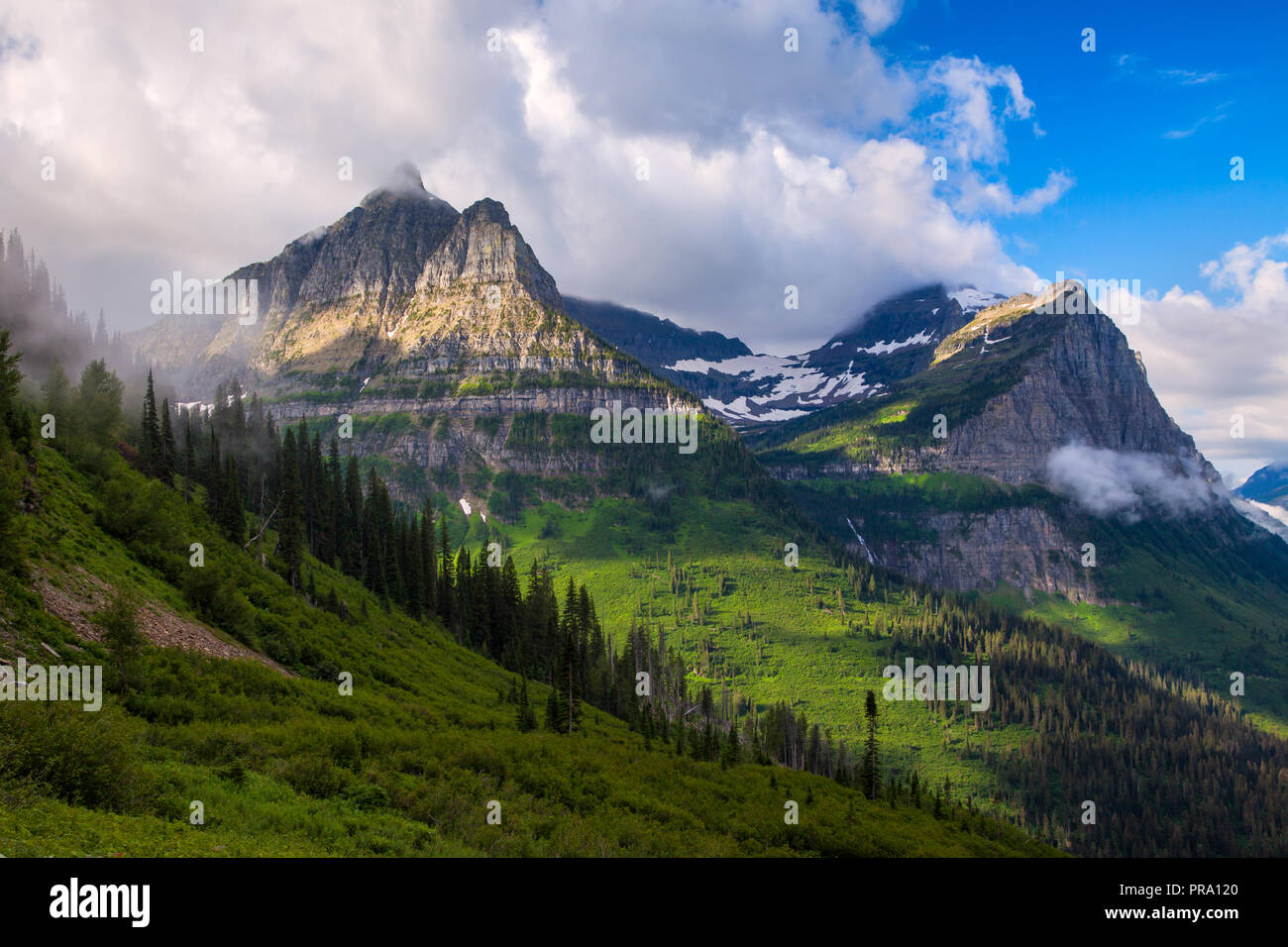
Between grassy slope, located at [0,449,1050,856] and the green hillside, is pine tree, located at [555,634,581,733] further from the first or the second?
grassy slope, located at [0,449,1050,856]

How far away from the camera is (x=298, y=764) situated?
27062 millimetres

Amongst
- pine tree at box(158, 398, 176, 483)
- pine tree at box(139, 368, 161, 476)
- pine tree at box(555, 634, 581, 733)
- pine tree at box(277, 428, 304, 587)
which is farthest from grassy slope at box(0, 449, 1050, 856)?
pine tree at box(158, 398, 176, 483)

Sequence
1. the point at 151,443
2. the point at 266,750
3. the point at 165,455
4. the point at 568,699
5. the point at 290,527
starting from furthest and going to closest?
the point at 165,455 < the point at 151,443 < the point at 290,527 < the point at 568,699 < the point at 266,750

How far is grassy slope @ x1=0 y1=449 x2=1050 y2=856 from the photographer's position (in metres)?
19.2

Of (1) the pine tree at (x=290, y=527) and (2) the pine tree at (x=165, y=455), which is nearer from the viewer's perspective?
(1) the pine tree at (x=290, y=527)

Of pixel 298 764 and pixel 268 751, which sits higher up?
pixel 268 751

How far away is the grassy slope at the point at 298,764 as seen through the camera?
19156 mm

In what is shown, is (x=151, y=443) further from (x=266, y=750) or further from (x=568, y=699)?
(x=266, y=750)

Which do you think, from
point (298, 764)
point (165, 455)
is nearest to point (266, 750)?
point (298, 764)

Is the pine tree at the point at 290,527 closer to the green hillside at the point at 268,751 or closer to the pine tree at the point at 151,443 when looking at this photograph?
the green hillside at the point at 268,751

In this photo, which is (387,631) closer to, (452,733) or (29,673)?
(452,733)

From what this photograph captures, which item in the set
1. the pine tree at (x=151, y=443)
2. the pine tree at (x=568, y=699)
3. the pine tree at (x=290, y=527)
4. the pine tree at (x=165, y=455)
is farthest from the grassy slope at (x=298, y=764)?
the pine tree at (x=165, y=455)

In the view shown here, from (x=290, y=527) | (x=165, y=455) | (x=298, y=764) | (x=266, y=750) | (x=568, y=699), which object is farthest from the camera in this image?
(x=165, y=455)

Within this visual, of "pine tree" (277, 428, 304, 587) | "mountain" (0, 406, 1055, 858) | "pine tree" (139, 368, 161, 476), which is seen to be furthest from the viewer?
"pine tree" (139, 368, 161, 476)
